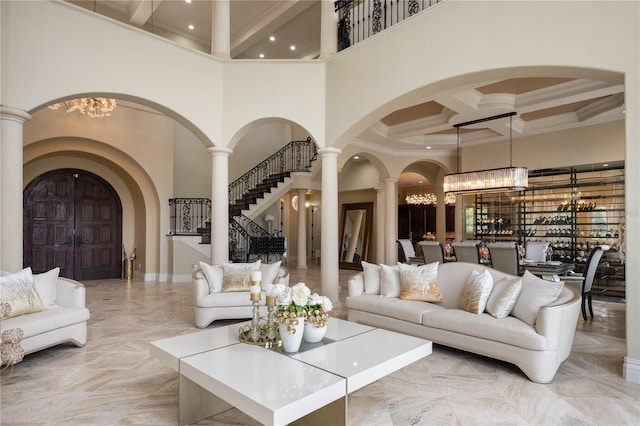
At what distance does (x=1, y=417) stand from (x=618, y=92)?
8.67 meters

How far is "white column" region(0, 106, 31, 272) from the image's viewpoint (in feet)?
15.3

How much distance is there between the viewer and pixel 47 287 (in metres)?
4.44

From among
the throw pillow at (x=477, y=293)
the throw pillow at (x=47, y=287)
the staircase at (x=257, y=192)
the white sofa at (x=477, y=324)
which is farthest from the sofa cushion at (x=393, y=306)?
the staircase at (x=257, y=192)

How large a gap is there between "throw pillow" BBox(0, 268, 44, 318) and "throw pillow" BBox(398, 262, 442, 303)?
4009 mm

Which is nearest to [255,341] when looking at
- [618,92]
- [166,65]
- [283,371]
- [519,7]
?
[283,371]

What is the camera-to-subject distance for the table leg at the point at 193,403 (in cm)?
272

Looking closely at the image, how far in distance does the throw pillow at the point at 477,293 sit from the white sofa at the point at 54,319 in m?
4.15

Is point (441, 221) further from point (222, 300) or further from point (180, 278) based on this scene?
point (222, 300)

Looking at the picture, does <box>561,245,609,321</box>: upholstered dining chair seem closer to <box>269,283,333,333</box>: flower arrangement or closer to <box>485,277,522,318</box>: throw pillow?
<box>485,277,522,318</box>: throw pillow

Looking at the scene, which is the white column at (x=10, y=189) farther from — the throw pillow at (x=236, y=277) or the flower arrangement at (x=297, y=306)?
the flower arrangement at (x=297, y=306)

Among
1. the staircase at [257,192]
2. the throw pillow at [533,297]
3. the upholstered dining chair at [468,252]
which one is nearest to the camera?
the throw pillow at [533,297]

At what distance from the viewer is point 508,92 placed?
6832 millimetres

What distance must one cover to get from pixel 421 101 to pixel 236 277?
12.6 feet

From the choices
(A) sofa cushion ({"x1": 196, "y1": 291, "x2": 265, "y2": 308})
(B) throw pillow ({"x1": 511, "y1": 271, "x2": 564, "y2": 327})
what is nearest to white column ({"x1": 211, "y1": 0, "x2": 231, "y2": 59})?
(A) sofa cushion ({"x1": 196, "y1": 291, "x2": 265, "y2": 308})
